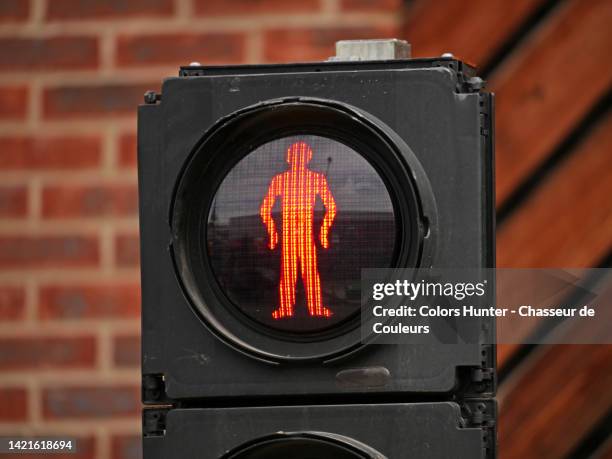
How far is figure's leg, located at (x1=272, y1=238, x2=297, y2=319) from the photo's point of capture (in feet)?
5.48

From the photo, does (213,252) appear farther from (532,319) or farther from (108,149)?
(532,319)

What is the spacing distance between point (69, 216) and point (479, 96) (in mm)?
1078

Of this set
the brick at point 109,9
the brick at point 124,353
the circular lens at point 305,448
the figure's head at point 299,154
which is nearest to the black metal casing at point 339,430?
the circular lens at point 305,448

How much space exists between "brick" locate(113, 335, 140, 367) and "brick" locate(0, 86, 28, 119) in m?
0.44

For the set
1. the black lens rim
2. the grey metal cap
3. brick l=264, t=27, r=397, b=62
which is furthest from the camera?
brick l=264, t=27, r=397, b=62

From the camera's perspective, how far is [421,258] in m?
1.64

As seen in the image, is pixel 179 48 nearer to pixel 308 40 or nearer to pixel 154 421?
pixel 308 40

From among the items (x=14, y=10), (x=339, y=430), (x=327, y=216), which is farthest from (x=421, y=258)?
(x=14, y=10)

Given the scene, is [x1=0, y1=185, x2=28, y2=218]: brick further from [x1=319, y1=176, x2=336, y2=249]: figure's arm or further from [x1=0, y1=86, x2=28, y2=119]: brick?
[x1=319, y1=176, x2=336, y2=249]: figure's arm

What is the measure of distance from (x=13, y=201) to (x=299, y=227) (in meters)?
1.04

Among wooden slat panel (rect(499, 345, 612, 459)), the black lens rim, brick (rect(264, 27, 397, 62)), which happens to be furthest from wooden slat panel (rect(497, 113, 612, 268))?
the black lens rim

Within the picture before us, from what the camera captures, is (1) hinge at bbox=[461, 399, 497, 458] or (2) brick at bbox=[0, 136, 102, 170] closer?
(1) hinge at bbox=[461, 399, 497, 458]

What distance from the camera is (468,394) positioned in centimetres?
171

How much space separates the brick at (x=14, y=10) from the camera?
2.61m
